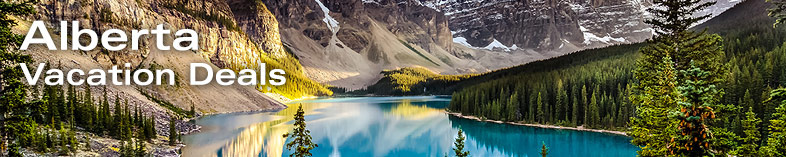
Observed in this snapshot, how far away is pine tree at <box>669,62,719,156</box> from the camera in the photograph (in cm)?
1049

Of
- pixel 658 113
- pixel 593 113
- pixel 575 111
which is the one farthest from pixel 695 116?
pixel 575 111

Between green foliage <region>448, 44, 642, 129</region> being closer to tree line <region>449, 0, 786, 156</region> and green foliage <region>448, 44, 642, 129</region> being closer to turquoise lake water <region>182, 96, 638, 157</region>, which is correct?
tree line <region>449, 0, 786, 156</region>

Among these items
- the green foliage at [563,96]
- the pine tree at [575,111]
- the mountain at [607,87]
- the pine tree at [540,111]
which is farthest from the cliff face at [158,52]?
the pine tree at [575,111]

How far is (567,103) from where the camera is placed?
255ft

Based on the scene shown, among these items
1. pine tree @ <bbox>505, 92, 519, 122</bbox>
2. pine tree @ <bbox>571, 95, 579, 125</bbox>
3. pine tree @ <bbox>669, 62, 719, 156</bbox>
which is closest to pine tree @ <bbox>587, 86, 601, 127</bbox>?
pine tree @ <bbox>571, 95, 579, 125</bbox>

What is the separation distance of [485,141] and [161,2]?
4326 inches

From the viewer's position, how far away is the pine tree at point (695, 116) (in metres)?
10.5

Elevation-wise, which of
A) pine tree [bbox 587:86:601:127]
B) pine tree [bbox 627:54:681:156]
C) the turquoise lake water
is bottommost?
the turquoise lake water

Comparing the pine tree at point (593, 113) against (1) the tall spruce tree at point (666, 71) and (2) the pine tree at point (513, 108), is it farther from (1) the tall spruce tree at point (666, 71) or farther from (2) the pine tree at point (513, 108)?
(1) the tall spruce tree at point (666, 71)

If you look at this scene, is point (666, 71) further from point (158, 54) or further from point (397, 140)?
point (158, 54)

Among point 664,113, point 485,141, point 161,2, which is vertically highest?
point 161,2

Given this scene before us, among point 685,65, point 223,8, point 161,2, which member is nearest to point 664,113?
point 685,65

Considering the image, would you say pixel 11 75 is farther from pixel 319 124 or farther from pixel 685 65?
pixel 319 124

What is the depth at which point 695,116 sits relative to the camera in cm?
1048
